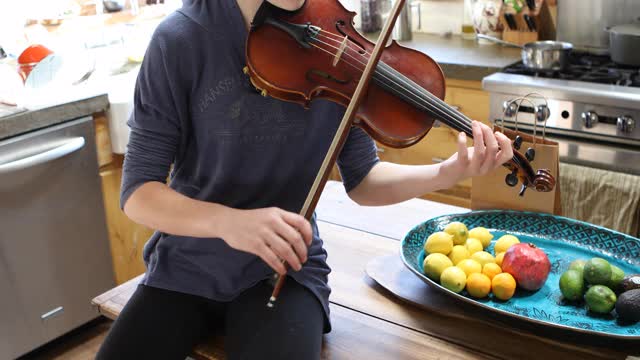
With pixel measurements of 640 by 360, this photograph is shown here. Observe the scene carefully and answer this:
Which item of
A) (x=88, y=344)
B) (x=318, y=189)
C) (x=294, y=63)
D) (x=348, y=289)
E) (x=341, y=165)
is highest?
(x=294, y=63)

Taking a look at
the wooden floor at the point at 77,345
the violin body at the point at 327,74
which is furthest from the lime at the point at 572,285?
the wooden floor at the point at 77,345

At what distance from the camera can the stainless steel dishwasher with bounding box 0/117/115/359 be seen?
2.10m

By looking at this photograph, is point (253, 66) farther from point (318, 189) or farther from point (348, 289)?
point (348, 289)

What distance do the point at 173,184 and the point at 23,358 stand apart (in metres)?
1.41

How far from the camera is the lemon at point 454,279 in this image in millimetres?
1155

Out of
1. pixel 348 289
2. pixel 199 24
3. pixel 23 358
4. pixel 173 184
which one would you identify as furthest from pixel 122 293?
pixel 23 358

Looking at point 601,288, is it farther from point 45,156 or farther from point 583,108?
point 45,156

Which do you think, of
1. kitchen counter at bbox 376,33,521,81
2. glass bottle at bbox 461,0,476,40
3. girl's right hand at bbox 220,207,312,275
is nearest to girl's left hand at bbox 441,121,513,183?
girl's right hand at bbox 220,207,312,275

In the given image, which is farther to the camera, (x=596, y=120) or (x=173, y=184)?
(x=596, y=120)

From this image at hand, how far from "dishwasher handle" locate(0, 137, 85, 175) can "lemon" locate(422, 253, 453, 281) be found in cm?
135

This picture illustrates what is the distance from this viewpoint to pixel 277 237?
0.93 meters

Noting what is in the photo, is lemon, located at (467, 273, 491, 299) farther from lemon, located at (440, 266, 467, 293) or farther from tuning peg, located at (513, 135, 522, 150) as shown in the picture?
tuning peg, located at (513, 135, 522, 150)

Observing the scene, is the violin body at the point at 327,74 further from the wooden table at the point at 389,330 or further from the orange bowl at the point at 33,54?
the orange bowl at the point at 33,54

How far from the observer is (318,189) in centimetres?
93
